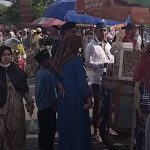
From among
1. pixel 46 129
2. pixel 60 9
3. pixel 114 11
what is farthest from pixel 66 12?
pixel 114 11

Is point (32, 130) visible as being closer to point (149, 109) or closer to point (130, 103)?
point (130, 103)

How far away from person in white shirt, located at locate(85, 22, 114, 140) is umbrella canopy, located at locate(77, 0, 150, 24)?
1.77 m

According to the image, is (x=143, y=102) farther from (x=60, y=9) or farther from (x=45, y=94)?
(x=60, y=9)

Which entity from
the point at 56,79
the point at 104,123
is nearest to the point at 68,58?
the point at 56,79

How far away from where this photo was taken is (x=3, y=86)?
6578mm

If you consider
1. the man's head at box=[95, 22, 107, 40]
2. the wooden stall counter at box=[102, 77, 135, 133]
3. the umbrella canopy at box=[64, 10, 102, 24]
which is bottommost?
the wooden stall counter at box=[102, 77, 135, 133]

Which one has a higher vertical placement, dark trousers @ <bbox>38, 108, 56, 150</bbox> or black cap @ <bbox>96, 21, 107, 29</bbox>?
black cap @ <bbox>96, 21, 107, 29</bbox>

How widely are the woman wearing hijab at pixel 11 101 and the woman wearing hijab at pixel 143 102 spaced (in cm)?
170

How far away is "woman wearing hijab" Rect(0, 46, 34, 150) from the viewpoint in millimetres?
6602

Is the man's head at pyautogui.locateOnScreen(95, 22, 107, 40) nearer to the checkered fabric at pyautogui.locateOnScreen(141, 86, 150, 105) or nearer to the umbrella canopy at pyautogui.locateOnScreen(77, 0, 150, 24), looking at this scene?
the umbrella canopy at pyautogui.locateOnScreen(77, 0, 150, 24)

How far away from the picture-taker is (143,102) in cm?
541

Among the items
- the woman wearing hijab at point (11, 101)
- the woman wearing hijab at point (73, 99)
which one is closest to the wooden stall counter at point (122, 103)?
the woman wearing hijab at point (73, 99)

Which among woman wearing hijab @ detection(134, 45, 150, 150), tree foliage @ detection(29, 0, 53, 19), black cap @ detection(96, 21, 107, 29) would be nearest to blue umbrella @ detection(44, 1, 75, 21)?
black cap @ detection(96, 21, 107, 29)

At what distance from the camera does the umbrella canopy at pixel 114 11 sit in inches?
204
